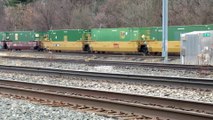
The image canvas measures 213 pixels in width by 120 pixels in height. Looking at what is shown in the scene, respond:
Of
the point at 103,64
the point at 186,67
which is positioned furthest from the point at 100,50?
the point at 186,67

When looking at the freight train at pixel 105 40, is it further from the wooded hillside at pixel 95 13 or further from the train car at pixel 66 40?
the wooded hillside at pixel 95 13

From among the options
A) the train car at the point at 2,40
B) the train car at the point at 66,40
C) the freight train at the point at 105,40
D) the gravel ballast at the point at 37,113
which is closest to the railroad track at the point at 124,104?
the gravel ballast at the point at 37,113

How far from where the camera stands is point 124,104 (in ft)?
33.9

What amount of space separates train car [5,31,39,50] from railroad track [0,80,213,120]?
35898 millimetres

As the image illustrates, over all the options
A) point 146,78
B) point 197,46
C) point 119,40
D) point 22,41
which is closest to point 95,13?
point 22,41

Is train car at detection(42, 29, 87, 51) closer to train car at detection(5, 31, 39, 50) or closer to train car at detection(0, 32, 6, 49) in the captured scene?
train car at detection(5, 31, 39, 50)

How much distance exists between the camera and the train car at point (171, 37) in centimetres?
3129


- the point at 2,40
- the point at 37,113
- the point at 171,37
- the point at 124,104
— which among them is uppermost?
the point at 171,37

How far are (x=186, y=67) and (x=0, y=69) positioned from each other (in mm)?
10591

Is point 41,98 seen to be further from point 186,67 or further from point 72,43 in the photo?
point 72,43

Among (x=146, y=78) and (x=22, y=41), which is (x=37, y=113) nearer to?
(x=146, y=78)

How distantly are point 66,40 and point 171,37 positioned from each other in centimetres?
1500

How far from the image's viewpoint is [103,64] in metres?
24.5

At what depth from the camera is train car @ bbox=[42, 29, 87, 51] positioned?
4284 cm
